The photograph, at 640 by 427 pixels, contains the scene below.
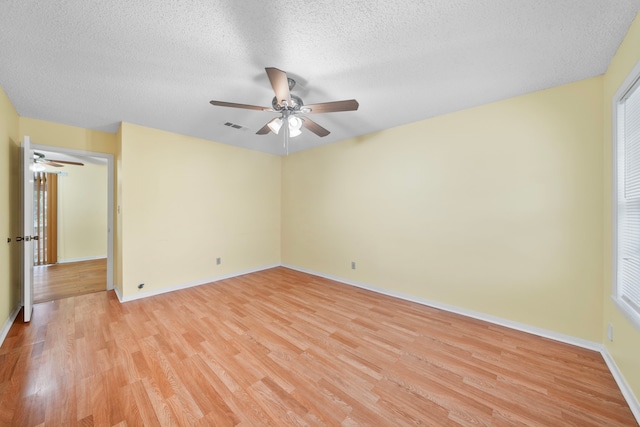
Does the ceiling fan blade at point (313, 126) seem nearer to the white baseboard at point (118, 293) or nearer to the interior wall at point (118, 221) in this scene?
the interior wall at point (118, 221)

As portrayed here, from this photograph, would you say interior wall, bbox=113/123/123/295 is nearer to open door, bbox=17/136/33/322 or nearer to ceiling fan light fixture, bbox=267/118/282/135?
open door, bbox=17/136/33/322

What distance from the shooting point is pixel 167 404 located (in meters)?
1.51

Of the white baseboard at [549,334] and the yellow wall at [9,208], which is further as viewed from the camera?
the yellow wall at [9,208]

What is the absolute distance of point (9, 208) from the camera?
2631 millimetres

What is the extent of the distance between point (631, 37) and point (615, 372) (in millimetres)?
2434

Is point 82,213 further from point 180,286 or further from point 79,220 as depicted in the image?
point 180,286

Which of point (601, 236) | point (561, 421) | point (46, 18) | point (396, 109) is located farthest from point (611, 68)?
point (46, 18)

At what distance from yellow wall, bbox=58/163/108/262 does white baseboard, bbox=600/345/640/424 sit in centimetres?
844

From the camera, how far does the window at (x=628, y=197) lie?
5.21ft

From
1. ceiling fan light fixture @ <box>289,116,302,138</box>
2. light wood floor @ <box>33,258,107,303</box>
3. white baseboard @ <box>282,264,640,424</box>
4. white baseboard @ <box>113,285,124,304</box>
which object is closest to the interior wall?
white baseboard @ <box>113,285,124,304</box>

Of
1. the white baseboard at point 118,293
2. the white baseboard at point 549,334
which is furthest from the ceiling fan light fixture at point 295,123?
the white baseboard at point 118,293

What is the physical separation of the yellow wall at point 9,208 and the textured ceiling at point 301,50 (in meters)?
0.30

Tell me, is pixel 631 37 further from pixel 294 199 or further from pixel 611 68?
pixel 294 199

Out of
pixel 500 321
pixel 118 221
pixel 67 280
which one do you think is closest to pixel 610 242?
pixel 500 321
